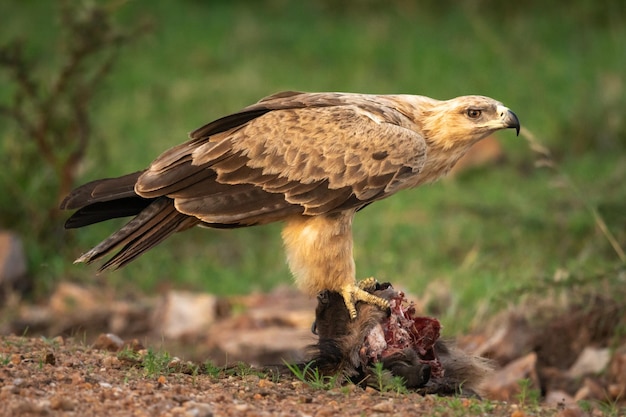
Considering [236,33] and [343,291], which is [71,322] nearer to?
[343,291]

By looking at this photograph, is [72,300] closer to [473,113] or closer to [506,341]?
[506,341]

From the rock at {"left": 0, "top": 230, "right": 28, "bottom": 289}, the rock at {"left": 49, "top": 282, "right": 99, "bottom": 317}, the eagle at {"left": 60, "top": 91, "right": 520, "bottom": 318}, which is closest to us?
the eagle at {"left": 60, "top": 91, "right": 520, "bottom": 318}

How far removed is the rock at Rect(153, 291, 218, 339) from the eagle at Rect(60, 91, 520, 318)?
89.9 inches

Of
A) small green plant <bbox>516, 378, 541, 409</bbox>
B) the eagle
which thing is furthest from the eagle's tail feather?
small green plant <bbox>516, 378, 541, 409</bbox>

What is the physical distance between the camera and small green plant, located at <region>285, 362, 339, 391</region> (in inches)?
196

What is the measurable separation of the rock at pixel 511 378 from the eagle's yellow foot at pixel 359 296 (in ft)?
3.35

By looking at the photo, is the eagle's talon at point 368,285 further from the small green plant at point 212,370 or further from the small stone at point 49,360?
the small stone at point 49,360

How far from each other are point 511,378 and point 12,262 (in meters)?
4.31

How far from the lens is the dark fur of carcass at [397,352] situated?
16.8 ft

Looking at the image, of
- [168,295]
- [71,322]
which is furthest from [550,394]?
[71,322]

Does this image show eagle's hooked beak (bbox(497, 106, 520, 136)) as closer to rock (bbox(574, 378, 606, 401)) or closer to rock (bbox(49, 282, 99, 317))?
rock (bbox(574, 378, 606, 401))

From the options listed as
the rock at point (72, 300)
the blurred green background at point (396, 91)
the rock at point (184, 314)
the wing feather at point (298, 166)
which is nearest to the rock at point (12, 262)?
the blurred green background at point (396, 91)

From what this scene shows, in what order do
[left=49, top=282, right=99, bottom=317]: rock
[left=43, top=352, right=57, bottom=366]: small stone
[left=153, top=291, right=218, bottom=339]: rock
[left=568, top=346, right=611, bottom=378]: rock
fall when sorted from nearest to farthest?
1. [left=43, top=352, right=57, bottom=366]: small stone
2. [left=568, top=346, right=611, bottom=378]: rock
3. [left=153, top=291, right=218, bottom=339]: rock
4. [left=49, top=282, right=99, bottom=317]: rock

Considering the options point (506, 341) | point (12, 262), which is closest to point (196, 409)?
point (506, 341)
